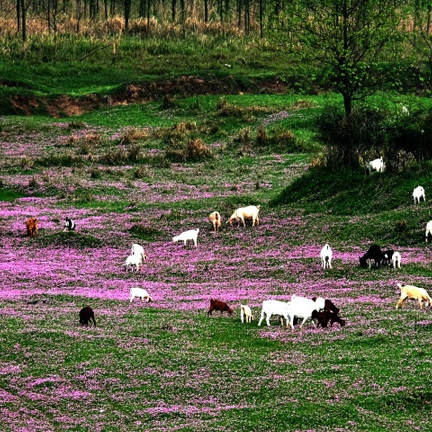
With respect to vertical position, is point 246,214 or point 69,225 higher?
point 246,214


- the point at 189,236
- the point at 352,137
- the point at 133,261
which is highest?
the point at 352,137

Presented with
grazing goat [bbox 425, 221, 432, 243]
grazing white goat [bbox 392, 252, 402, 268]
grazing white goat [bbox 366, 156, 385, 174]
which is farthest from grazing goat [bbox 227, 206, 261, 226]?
grazing white goat [bbox 392, 252, 402, 268]

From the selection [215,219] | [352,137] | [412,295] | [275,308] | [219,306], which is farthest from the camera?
[352,137]

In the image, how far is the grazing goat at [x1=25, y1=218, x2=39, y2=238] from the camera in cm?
3733

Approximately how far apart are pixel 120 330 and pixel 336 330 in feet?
17.3

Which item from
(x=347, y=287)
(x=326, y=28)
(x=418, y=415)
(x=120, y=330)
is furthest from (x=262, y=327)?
(x=326, y=28)

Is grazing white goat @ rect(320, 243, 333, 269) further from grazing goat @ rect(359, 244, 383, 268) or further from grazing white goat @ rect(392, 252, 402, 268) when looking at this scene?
grazing white goat @ rect(392, 252, 402, 268)

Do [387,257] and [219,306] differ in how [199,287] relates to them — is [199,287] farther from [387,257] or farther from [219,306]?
[387,257]

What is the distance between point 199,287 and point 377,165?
1563cm

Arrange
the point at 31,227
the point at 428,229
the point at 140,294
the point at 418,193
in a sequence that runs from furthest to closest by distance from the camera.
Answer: the point at 31,227, the point at 418,193, the point at 428,229, the point at 140,294

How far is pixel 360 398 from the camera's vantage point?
16312mm

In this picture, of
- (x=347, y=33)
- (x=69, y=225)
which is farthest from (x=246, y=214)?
(x=347, y=33)

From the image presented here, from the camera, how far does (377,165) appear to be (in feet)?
136

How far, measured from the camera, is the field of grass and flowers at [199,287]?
16.5 metres
